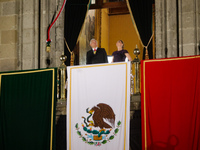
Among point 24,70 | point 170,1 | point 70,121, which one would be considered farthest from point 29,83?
point 170,1

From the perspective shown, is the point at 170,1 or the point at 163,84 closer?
the point at 163,84

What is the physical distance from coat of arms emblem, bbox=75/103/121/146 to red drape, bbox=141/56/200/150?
0.60 meters

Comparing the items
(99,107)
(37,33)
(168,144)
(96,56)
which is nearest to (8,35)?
(37,33)

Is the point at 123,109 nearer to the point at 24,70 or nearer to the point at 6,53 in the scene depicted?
the point at 24,70

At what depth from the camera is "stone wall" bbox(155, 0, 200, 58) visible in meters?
8.04

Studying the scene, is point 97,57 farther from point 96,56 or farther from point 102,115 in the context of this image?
point 102,115

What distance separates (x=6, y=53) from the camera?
935 cm

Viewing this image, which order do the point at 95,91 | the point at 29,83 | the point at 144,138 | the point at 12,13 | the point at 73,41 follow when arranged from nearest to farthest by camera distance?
1. the point at 144,138
2. the point at 95,91
3. the point at 29,83
4. the point at 73,41
5. the point at 12,13

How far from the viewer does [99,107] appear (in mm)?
7477

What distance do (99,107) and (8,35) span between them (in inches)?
130

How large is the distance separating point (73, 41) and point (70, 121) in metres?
2.12

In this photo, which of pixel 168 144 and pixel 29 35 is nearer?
pixel 168 144

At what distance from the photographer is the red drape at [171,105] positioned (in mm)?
6793

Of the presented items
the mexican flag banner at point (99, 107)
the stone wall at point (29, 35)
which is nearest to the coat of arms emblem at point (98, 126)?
the mexican flag banner at point (99, 107)
